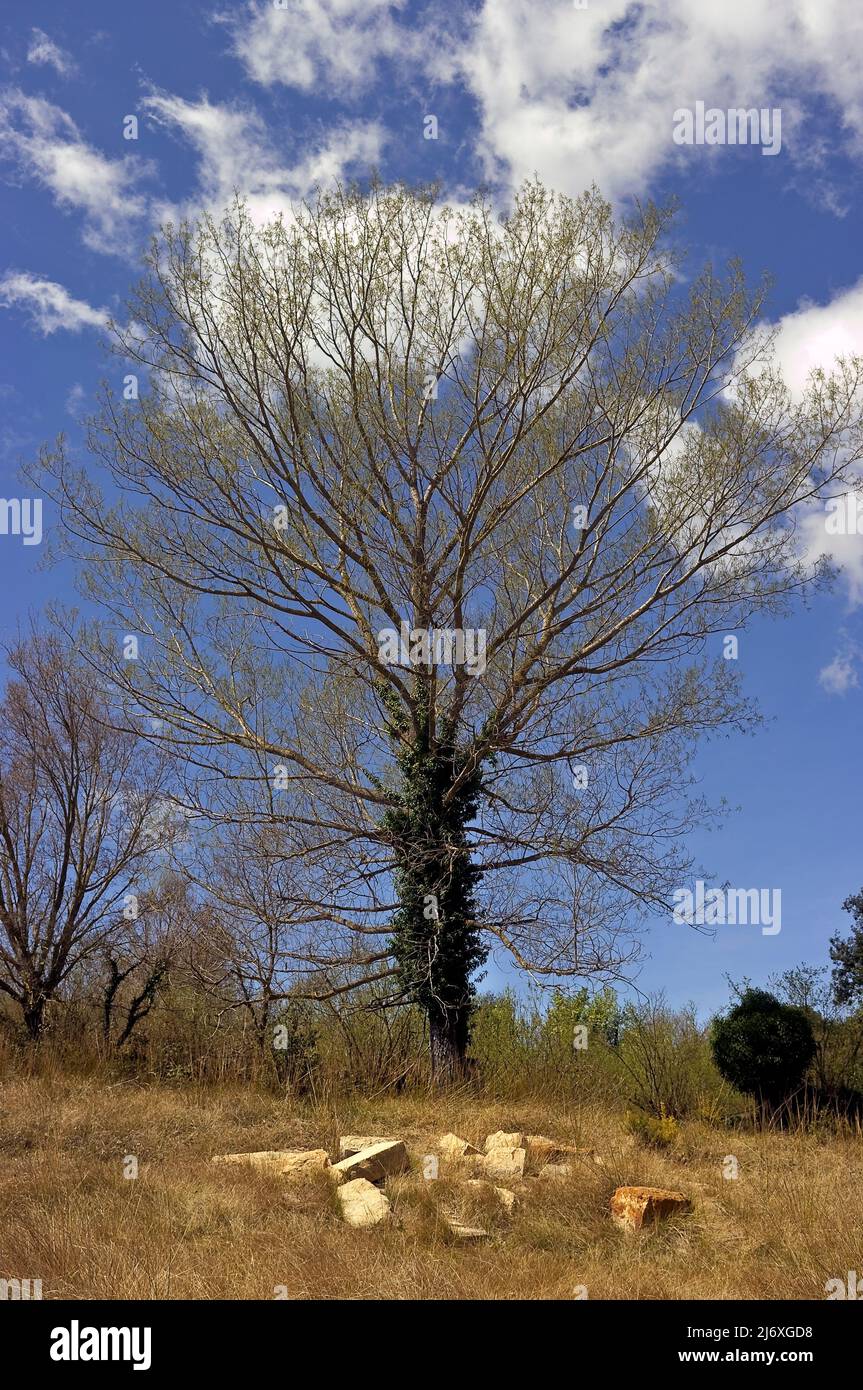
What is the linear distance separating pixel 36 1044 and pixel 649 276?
14.5 metres

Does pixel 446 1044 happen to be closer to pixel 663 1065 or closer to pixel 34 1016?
pixel 663 1065

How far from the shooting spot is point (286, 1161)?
9.42 m

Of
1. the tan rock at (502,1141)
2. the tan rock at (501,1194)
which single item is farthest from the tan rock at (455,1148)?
the tan rock at (501,1194)

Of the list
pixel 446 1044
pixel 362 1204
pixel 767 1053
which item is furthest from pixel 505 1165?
pixel 767 1053

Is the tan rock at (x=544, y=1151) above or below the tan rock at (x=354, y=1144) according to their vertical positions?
below

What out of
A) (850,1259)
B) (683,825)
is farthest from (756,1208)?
(683,825)

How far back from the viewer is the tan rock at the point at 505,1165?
31.1 feet

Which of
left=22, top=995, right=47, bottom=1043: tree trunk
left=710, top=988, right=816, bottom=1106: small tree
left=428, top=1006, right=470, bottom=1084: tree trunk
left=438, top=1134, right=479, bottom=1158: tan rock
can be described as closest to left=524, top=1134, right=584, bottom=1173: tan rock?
left=438, top=1134, right=479, bottom=1158: tan rock

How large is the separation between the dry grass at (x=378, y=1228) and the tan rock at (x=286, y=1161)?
0.84 feet

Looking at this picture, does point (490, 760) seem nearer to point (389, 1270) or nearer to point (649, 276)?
point (649, 276)

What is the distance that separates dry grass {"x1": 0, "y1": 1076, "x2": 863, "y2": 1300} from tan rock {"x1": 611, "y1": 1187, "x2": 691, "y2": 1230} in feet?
0.42

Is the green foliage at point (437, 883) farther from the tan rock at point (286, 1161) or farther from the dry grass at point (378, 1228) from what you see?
Answer: the tan rock at point (286, 1161)

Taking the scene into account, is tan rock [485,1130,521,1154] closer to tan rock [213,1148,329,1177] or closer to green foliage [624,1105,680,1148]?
green foliage [624,1105,680,1148]

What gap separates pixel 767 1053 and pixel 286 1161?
720cm
